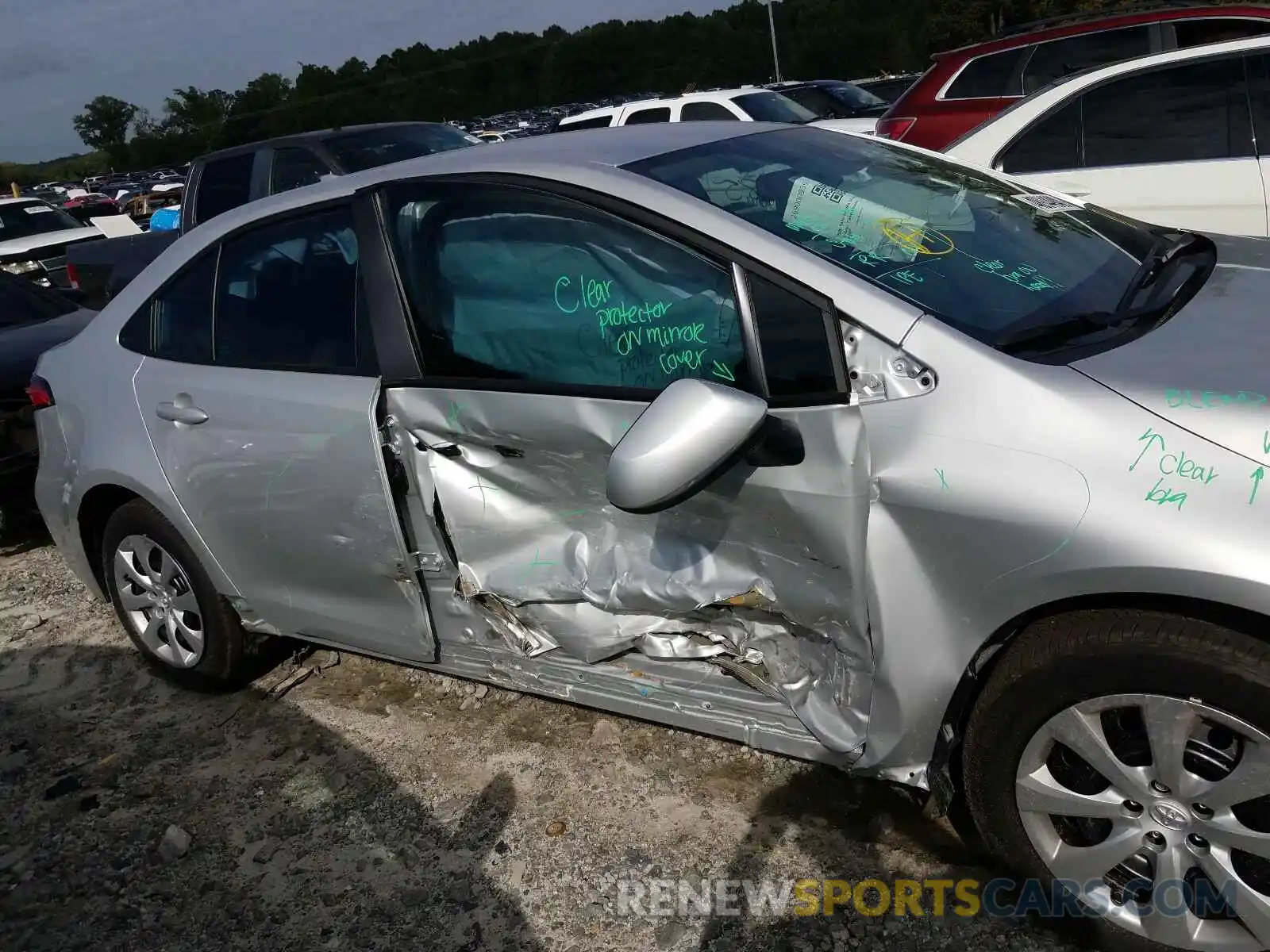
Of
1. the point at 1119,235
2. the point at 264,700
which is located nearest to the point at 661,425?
the point at 1119,235

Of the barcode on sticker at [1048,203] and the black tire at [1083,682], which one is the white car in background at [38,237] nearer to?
the barcode on sticker at [1048,203]

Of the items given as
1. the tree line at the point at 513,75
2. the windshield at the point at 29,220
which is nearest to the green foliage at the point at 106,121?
the tree line at the point at 513,75

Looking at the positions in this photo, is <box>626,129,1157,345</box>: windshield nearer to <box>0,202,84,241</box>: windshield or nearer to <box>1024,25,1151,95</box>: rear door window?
<box>1024,25,1151,95</box>: rear door window

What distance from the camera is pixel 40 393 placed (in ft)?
12.5

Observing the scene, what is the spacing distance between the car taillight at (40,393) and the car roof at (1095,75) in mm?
4464

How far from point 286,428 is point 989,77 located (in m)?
6.20

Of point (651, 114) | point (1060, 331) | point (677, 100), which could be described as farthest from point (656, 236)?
point (651, 114)

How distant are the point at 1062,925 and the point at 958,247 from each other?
1.52 m

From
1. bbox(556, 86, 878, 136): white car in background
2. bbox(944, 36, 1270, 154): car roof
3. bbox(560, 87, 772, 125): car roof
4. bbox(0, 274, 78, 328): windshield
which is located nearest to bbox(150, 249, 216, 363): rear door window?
bbox(0, 274, 78, 328): windshield

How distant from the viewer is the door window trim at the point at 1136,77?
5129 millimetres

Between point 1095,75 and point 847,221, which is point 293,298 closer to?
point 847,221

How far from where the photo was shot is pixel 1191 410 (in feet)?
6.23

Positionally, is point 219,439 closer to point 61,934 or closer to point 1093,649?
point 61,934

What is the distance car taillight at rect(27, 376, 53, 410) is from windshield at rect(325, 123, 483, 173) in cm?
478
